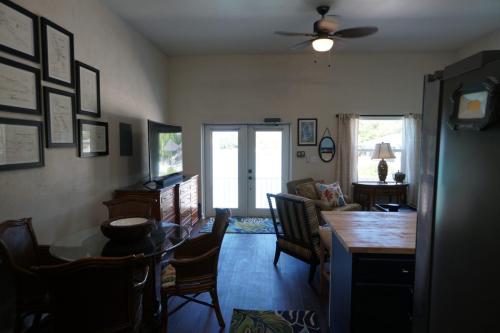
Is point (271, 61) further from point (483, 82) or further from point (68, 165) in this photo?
point (483, 82)

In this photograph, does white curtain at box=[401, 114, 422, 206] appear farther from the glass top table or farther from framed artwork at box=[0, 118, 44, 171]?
framed artwork at box=[0, 118, 44, 171]

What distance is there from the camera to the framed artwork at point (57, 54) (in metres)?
2.50

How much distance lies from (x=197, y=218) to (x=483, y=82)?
5.11 metres

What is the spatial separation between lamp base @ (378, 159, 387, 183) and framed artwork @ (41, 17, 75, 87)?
478cm

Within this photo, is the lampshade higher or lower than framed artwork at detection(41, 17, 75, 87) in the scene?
lower

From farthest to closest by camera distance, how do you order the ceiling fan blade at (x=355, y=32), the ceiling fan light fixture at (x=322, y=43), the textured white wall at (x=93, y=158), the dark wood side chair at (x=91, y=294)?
the ceiling fan light fixture at (x=322, y=43) → the ceiling fan blade at (x=355, y=32) → the textured white wall at (x=93, y=158) → the dark wood side chair at (x=91, y=294)

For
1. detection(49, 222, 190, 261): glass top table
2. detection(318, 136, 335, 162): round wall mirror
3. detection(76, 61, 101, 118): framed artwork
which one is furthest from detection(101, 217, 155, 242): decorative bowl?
detection(318, 136, 335, 162): round wall mirror

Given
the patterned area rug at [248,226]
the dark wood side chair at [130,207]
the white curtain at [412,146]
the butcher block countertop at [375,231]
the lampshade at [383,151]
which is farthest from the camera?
the white curtain at [412,146]

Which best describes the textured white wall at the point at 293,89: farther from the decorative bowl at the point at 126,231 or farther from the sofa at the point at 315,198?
the decorative bowl at the point at 126,231

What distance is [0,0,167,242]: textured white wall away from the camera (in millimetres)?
2395

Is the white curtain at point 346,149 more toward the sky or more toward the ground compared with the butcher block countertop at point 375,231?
more toward the sky

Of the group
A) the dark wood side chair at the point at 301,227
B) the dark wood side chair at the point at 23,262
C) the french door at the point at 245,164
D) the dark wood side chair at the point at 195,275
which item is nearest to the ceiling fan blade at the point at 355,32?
the dark wood side chair at the point at 301,227

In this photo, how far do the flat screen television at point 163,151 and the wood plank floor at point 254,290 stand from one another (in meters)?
1.39

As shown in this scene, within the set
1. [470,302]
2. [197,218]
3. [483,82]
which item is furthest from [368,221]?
[197,218]
